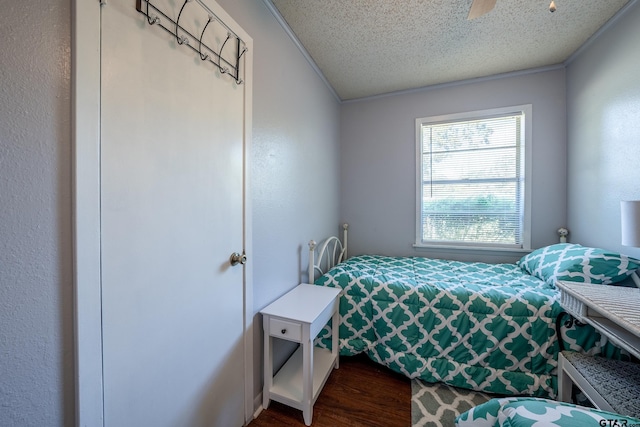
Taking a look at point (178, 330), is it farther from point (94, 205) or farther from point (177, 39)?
point (177, 39)

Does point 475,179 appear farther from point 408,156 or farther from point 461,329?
point 461,329

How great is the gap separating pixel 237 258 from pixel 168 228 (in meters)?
0.41

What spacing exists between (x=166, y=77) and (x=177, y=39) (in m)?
0.18

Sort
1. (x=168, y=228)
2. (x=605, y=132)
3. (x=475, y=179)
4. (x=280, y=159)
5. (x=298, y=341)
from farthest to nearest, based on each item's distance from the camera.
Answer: (x=475, y=179) < (x=605, y=132) < (x=280, y=159) < (x=298, y=341) < (x=168, y=228)

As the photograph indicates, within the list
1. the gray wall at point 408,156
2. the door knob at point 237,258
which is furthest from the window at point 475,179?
the door knob at point 237,258

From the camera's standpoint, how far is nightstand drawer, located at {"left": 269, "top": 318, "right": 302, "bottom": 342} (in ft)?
4.51

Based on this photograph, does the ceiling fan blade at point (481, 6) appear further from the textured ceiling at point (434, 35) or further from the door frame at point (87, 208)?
the door frame at point (87, 208)

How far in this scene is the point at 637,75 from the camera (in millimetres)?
1559

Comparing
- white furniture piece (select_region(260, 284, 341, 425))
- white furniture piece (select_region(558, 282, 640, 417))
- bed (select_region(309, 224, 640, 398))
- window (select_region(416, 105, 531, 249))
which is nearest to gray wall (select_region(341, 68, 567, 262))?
window (select_region(416, 105, 531, 249))

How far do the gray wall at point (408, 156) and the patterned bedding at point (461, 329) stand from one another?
864mm

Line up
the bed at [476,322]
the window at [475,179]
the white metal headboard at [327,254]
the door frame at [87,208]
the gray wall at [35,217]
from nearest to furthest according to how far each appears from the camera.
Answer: the gray wall at [35,217], the door frame at [87,208], the bed at [476,322], the white metal headboard at [327,254], the window at [475,179]

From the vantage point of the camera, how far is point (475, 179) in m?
2.61

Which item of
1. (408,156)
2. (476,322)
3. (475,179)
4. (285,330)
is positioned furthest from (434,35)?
(285,330)

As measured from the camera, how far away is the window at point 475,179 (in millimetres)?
2477
